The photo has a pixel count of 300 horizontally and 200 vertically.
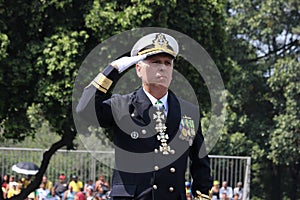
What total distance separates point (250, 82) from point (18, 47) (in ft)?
43.9

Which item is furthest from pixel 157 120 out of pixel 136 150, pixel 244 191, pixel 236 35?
pixel 236 35

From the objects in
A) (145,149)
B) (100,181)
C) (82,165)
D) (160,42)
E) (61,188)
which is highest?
(160,42)

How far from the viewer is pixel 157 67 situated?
15.0 feet

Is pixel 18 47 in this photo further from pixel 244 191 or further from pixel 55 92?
pixel 244 191

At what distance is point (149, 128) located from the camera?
15.7 ft

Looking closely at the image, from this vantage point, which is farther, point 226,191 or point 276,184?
point 276,184

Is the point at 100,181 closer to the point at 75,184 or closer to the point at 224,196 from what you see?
the point at 75,184

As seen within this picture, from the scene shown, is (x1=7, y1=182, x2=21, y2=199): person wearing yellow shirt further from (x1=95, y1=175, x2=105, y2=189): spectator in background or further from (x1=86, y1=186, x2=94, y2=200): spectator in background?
(x1=95, y1=175, x2=105, y2=189): spectator in background

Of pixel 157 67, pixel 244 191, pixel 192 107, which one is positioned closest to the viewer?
pixel 157 67

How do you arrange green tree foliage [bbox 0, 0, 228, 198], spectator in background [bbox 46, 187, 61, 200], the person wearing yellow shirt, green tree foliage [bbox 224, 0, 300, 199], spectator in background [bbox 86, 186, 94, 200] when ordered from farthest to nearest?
green tree foliage [bbox 224, 0, 300, 199] < spectator in background [bbox 46, 187, 61, 200] < spectator in background [bbox 86, 186, 94, 200] < the person wearing yellow shirt < green tree foliage [bbox 0, 0, 228, 198]

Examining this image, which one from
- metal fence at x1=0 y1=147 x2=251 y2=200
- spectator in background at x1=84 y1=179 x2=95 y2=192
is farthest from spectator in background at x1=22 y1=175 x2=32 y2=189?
spectator in background at x1=84 y1=179 x2=95 y2=192

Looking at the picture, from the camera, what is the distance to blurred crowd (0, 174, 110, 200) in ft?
55.3

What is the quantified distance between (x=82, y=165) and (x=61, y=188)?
3.33 ft

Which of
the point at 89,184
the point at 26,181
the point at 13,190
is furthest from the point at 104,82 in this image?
the point at 26,181
